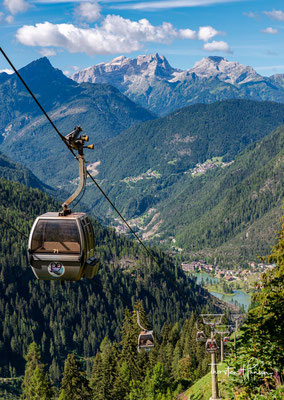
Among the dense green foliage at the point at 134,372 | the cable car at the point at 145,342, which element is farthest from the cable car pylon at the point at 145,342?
the dense green foliage at the point at 134,372

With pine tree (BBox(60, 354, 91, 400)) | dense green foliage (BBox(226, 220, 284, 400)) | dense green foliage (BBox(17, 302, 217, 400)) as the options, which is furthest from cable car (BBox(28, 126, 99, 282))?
pine tree (BBox(60, 354, 91, 400))

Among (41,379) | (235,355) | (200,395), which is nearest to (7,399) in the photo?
(41,379)

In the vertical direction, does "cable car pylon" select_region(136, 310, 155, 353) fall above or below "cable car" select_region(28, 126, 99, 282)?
below

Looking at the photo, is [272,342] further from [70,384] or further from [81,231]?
[70,384]

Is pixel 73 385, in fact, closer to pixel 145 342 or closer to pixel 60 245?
pixel 145 342

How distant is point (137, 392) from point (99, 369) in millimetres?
8922

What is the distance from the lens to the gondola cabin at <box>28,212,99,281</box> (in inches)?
844

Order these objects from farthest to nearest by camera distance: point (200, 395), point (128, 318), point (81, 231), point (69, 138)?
point (128, 318), point (200, 395), point (81, 231), point (69, 138)

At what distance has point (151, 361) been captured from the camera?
100625 millimetres

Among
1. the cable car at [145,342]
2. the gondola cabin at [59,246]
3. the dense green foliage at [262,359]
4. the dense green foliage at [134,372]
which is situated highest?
the gondola cabin at [59,246]

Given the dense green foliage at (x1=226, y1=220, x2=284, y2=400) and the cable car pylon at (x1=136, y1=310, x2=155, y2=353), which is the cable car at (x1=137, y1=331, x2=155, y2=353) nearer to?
the cable car pylon at (x1=136, y1=310, x2=155, y2=353)

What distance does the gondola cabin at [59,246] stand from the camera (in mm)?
21438

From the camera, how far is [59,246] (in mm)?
21812

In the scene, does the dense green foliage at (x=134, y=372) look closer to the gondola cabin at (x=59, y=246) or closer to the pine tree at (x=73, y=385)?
the pine tree at (x=73, y=385)
